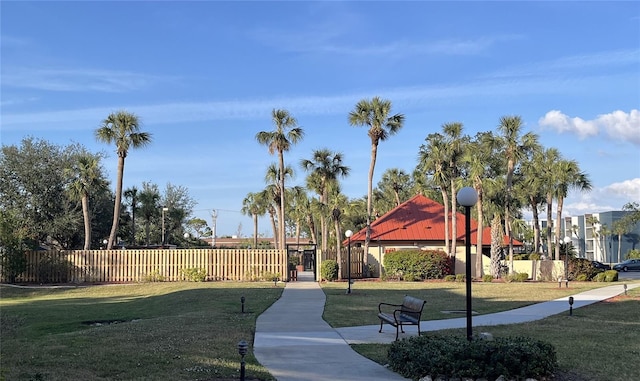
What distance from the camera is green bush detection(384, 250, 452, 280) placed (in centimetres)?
3331

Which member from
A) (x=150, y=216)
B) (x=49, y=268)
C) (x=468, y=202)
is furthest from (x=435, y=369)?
(x=150, y=216)

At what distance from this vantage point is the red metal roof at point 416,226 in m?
38.7

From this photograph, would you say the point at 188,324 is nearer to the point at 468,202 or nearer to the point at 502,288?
the point at 468,202

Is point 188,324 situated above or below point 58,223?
below

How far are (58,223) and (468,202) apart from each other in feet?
123

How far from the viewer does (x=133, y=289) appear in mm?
28438

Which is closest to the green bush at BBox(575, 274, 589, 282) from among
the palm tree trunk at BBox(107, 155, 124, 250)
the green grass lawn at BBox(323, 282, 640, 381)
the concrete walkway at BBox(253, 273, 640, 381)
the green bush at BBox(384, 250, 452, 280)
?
the green bush at BBox(384, 250, 452, 280)

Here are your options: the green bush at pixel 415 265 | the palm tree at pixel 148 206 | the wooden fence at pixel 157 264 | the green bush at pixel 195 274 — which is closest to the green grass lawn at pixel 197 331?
the green bush at pixel 195 274

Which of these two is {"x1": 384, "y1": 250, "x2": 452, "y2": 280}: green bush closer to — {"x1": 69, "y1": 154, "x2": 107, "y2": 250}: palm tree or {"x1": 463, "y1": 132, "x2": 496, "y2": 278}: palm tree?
{"x1": 463, "y1": 132, "x2": 496, "y2": 278}: palm tree

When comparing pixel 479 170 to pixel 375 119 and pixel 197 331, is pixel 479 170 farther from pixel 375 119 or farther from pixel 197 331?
pixel 197 331

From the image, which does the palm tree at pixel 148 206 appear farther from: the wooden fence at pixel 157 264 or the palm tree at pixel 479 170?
the palm tree at pixel 479 170

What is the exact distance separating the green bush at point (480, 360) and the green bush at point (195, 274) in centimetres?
2499

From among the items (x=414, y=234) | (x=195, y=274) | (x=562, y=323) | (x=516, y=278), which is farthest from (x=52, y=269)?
(x=562, y=323)

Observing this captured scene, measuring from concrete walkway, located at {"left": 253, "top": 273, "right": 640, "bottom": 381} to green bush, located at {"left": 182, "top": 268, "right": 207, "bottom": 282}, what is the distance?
1314cm
